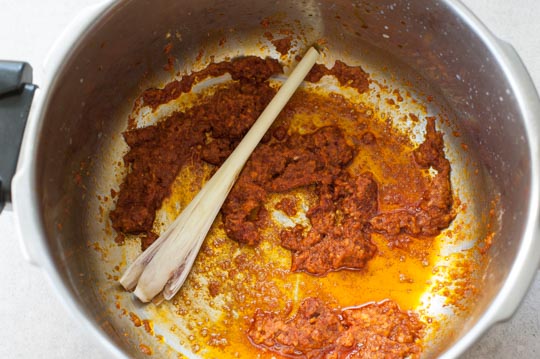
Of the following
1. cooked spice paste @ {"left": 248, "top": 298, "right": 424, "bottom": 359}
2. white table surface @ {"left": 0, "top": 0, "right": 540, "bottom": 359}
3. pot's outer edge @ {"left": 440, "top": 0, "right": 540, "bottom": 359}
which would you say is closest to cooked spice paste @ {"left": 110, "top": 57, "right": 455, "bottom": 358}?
cooked spice paste @ {"left": 248, "top": 298, "right": 424, "bottom": 359}

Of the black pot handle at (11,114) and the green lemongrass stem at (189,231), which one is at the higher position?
the black pot handle at (11,114)

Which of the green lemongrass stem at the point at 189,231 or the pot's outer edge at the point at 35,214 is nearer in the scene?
the pot's outer edge at the point at 35,214

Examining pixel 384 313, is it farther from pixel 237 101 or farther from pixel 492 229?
pixel 237 101

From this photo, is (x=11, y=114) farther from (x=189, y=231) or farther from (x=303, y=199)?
(x=303, y=199)

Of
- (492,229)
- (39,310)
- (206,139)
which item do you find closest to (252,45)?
(206,139)

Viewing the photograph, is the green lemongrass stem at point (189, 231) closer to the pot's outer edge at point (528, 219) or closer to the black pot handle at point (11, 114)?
the black pot handle at point (11, 114)

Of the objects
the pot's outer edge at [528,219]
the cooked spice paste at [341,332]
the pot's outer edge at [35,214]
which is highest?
the pot's outer edge at [528,219]

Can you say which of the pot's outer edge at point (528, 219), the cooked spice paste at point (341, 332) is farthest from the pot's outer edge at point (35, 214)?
the pot's outer edge at point (528, 219)

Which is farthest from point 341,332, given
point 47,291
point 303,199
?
point 47,291
